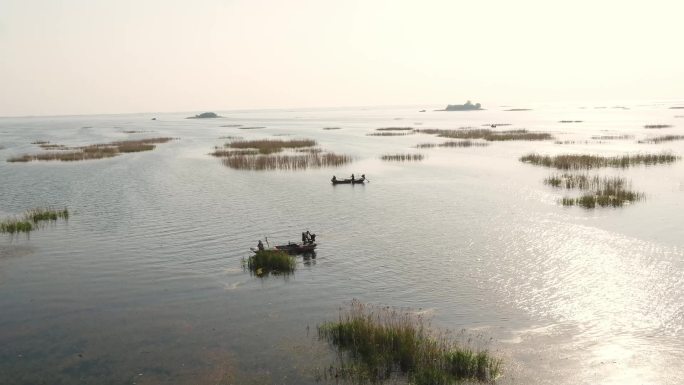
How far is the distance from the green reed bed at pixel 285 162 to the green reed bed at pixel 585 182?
2722 cm

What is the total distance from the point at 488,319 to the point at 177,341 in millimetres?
10041

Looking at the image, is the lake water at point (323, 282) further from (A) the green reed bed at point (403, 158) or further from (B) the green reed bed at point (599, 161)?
(A) the green reed bed at point (403, 158)

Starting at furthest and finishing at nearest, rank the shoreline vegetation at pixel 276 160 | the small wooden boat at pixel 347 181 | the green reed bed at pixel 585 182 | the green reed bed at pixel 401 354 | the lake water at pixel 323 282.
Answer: the shoreline vegetation at pixel 276 160 < the small wooden boat at pixel 347 181 < the green reed bed at pixel 585 182 < the lake water at pixel 323 282 < the green reed bed at pixel 401 354

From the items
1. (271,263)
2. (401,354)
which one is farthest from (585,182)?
(401,354)

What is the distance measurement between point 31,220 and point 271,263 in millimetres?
20080

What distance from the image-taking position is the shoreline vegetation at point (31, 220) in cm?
3102

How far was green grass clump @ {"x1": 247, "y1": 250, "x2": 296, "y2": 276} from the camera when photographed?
74.7 ft

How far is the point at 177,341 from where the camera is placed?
15844mm

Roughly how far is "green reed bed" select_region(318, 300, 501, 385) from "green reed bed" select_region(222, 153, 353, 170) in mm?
46139

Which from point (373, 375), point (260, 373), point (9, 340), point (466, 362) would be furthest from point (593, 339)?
point (9, 340)

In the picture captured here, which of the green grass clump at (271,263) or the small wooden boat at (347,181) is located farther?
the small wooden boat at (347,181)

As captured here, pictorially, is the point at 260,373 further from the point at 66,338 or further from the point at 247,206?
the point at 247,206

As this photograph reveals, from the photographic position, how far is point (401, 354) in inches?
549

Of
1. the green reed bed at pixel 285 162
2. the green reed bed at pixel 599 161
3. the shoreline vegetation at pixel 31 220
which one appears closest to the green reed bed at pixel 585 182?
the green reed bed at pixel 599 161
